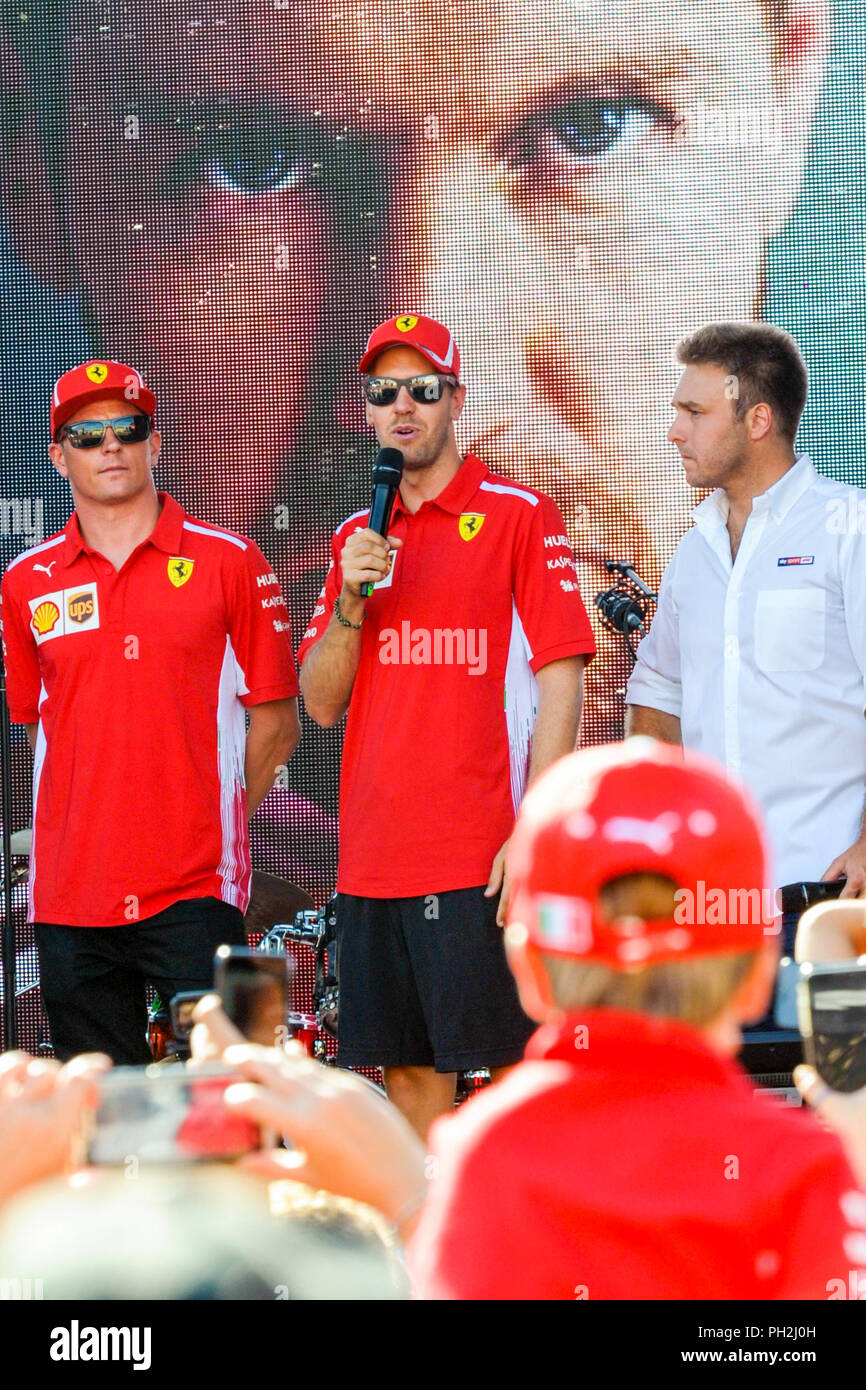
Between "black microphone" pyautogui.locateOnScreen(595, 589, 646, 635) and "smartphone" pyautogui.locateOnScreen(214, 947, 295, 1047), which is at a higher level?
"black microphone" pyautogui.locateOnScreen(595, 589, 646, 635)

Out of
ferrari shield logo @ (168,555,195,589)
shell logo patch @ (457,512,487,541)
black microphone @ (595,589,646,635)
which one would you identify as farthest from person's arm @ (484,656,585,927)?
black microphone @ (595,589,646,635)

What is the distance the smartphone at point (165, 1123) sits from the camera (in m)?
1.01

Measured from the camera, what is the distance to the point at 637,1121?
110cm

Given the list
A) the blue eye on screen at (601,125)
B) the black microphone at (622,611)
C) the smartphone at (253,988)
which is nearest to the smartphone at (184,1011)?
the smartphone at (253,988)

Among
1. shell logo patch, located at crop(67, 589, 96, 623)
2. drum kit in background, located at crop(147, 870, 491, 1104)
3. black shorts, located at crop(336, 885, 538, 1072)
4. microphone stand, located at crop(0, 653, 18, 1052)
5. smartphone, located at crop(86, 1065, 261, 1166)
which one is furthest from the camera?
drum kit in background, located at crop(147, 870, 491, 1104)

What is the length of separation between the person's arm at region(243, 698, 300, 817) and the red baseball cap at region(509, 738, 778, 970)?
229 centimetres

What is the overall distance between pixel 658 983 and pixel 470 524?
6.96ft

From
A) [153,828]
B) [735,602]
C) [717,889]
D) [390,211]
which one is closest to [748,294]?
[390,211]

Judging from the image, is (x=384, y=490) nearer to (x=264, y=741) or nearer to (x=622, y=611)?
(x=264, y=741)

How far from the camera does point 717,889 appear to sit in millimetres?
1125

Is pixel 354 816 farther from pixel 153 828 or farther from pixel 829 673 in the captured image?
pixel 829 673

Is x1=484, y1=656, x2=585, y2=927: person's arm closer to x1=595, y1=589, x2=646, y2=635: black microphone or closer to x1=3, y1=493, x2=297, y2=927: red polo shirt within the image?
x1=3, y1=493, x2=297, y2=927: red polo shirt

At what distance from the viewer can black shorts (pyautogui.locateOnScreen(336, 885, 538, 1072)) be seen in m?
3.00

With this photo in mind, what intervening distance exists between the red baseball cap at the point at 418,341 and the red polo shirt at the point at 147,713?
1.54 feet
